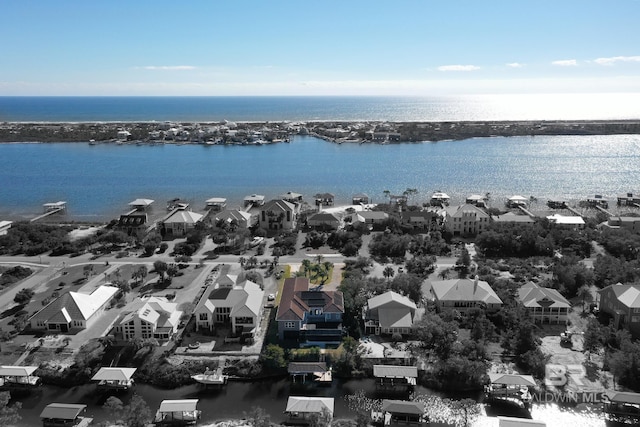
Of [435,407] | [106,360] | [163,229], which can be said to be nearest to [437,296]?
[435,407]

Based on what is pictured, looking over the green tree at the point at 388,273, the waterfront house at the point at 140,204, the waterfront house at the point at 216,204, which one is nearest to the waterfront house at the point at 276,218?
the waterfront house at the point at 216,204

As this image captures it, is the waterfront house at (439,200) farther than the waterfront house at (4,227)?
Yes

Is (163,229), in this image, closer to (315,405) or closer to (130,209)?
(130,209)

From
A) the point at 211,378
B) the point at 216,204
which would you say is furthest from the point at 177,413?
the point at 216,204

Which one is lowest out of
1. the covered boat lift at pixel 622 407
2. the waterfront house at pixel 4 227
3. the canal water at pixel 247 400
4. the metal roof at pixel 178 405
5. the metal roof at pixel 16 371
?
the canal water at pixel 247 400

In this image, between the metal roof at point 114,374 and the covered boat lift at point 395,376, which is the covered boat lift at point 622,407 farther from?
the metal roof at point 114,374
